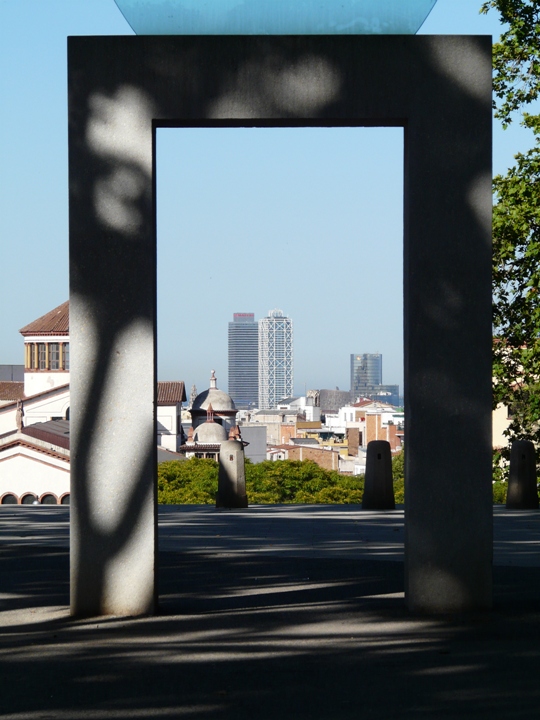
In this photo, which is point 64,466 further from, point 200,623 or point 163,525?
point 200,623

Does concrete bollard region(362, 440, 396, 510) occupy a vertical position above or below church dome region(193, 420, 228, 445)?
above

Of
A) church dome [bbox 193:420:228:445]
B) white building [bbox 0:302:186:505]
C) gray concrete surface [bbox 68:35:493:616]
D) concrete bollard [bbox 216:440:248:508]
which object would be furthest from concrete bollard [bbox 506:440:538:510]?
church dome [bbox 193:420:228:445]

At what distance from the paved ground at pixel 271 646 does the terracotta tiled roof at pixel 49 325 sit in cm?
9984

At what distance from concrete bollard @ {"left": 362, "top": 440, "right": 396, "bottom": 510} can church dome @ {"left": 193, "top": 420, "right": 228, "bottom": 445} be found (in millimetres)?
94363

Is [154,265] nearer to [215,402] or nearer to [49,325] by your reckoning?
[49,325]

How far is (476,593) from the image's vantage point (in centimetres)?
683

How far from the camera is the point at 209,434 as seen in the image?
110 m

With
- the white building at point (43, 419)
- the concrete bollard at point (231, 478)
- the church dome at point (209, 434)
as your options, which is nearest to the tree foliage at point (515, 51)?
the concrete bollard at point (231, 478)

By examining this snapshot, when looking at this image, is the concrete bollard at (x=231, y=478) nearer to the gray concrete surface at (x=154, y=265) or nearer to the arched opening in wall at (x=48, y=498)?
the gray concrete surface at (x=154, y=265)

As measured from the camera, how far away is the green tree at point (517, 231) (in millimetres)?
19719

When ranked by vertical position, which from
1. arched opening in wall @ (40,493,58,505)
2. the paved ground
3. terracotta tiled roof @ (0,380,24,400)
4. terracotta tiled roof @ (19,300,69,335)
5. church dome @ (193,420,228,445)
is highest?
terracotta tiled roof @ (19,300,69,335)

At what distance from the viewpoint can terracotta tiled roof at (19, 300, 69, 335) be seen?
107438 millimetres

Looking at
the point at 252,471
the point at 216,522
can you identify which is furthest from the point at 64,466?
the point at 216,522

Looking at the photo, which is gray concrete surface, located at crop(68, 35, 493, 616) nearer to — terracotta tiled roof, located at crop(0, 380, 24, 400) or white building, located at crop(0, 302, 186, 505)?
white building, located at crop(0, 302, 186, 505)
